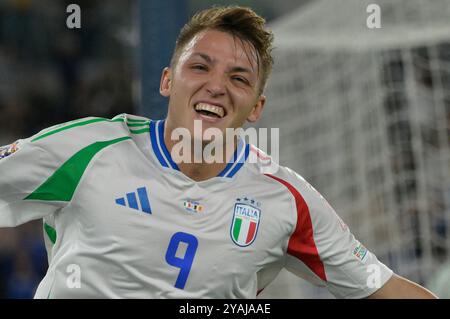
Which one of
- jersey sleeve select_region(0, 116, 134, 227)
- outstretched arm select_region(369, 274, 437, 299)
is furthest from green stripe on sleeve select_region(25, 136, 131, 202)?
outstretched arm select_region(369, 274, 437, 299)

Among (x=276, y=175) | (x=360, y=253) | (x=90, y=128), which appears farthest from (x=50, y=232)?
(x=360, y=253)

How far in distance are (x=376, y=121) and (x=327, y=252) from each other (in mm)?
2023

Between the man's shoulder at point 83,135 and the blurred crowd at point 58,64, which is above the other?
the blurred crowd at point 58,64

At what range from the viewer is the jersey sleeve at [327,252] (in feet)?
7.99

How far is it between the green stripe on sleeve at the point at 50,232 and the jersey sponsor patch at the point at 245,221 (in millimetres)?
533

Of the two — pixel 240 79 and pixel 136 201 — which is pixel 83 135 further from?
pixel 240 79

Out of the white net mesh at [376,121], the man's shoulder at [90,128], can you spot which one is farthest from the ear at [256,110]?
the white net mesh at [376,121]

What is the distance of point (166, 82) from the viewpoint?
8.27ft

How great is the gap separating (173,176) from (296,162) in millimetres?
2232

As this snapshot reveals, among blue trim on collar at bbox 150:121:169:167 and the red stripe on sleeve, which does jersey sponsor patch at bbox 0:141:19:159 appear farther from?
the red stripe on sleeve

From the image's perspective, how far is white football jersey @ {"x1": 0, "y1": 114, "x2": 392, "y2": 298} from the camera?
2.21m

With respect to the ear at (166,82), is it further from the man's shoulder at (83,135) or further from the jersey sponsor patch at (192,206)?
the jersey sponsor patch at (192,206)

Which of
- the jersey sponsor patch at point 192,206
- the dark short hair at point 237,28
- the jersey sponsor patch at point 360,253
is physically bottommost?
the jersey sponsor patch at point 360,253
